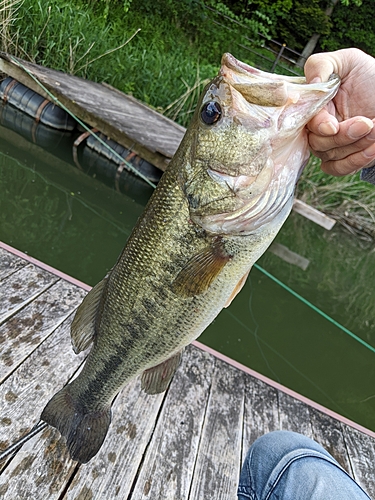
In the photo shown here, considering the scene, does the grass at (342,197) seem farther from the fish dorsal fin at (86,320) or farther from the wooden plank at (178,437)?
the fish dorsal fin at (86,320)

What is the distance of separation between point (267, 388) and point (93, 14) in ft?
29.8

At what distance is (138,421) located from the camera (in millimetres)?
2131

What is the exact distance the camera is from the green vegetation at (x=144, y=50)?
23.2 feet

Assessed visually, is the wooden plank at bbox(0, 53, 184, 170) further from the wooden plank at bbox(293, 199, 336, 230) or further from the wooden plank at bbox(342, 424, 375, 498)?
the wooden plank at bbox(342, 424, 375, 498)

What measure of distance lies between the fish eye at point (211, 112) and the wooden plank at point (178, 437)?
57.6 inches

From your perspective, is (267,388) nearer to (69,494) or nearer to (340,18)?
(69,494)

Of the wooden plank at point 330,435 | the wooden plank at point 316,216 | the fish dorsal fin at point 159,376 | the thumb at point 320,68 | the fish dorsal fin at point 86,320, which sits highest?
the thumb at point 320,68

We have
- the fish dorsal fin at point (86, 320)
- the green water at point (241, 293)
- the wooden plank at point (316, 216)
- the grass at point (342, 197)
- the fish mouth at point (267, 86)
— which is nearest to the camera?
the fish mouth at point (267, 86)

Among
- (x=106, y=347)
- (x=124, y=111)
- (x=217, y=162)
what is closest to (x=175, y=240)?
(x=217, y=162)

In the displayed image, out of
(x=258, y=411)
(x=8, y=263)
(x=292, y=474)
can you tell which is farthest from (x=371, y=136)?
(x=8, y=263)

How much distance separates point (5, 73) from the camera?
6.40 metres

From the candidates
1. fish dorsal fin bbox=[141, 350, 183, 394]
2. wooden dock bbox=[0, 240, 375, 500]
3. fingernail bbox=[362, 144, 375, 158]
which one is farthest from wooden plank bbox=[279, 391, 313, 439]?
fingernail bbox=[362, 144, 375, 158]

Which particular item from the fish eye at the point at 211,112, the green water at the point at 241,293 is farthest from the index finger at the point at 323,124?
the green water at the point at 241,293

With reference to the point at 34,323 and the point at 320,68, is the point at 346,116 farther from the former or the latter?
the point at 34,323
